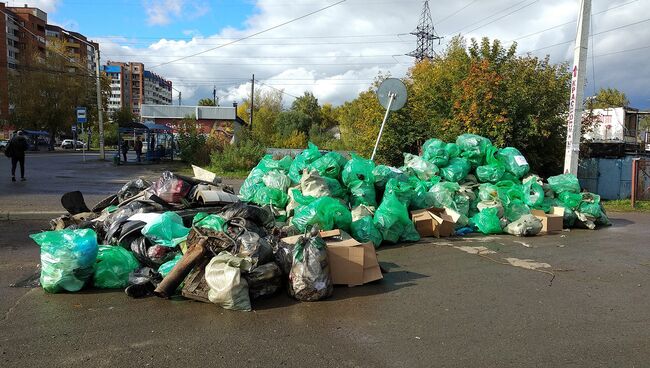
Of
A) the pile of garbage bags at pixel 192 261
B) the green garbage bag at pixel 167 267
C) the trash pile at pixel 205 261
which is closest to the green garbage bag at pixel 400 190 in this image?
the trash pile at pixel 205 261

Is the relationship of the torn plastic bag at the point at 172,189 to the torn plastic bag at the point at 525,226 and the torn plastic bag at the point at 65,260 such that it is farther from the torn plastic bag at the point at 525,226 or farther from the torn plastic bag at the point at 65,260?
the torn plastic bag at the point at 525,226

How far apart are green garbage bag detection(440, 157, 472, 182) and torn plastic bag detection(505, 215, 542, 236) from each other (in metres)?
1.54

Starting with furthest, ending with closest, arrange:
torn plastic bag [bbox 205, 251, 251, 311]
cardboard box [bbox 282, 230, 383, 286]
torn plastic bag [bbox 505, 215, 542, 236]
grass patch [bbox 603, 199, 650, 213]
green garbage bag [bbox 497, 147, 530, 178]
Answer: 1. grass patch [bbox 603, 199, 650, 213]
2. green garbage bag [bbox 497, 147, 530, 178]
3. torn plastic bag [bbox 505, 215, 542, 236]
4. cardboard box [bbox 282, 230, 383, 286]
5. torn plastic bag [bbox 205, 251, 251, 311]

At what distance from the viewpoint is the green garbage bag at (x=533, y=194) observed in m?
9.38

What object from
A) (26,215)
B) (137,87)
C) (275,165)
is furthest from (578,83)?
(137,87)

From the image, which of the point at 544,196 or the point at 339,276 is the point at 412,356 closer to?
the point at 339,276

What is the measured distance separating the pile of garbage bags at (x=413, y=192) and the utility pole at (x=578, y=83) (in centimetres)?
184

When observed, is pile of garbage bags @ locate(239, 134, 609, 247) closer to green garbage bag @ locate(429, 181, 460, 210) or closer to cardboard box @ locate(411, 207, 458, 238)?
green garbage bag @ locate(429, 181, 460, 210)

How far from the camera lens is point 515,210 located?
9133 mm

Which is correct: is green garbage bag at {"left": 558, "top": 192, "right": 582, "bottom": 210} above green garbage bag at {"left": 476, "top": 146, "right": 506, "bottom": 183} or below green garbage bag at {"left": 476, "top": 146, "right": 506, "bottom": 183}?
below

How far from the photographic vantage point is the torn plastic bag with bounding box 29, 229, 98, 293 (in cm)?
477

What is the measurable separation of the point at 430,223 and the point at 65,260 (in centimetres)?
562

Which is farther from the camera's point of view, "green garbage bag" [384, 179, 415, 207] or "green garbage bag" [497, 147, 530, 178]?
"green garbage bag" [497, 147, 530, 178]

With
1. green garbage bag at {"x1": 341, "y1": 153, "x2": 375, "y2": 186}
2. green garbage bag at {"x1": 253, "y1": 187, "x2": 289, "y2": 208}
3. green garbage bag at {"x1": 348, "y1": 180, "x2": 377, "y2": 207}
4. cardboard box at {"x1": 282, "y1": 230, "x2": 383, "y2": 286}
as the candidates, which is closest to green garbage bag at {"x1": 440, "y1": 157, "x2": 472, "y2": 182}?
green garbage bag at {"x1": 341, "y1": 153, "x2": 375, "y2": 186}
